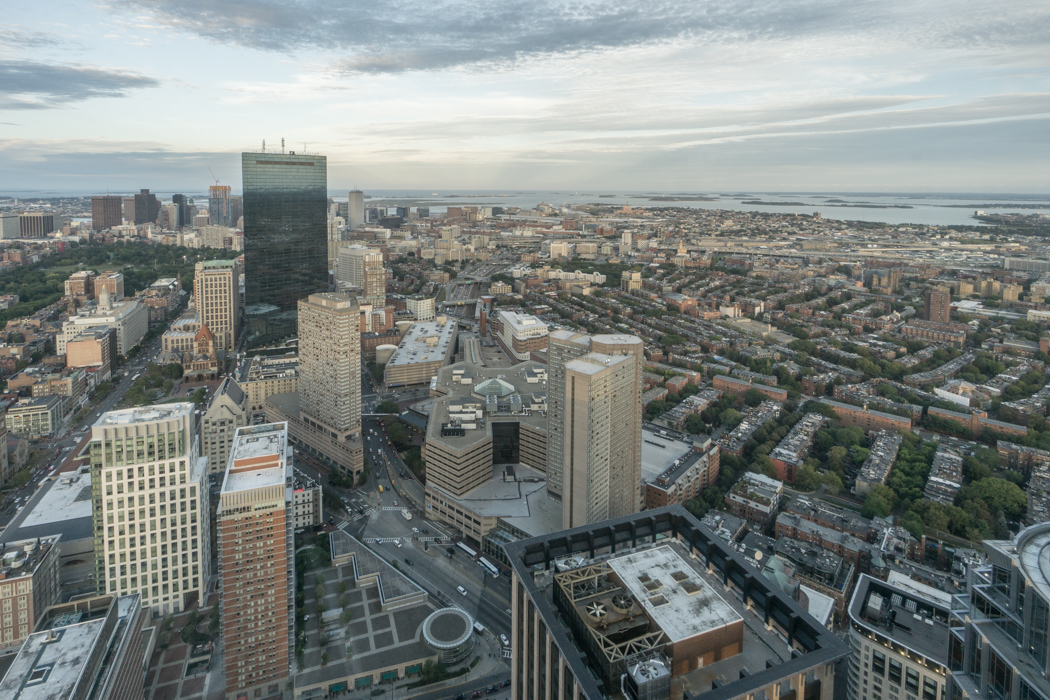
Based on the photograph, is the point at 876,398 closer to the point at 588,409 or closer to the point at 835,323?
the point at 835,323

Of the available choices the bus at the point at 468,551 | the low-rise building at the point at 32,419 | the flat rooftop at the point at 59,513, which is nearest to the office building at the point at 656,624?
the bus at the point at 468,551

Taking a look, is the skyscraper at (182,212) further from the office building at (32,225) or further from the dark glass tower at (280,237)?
the dark glass tower at (280,237)

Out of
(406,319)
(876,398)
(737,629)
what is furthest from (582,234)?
(737,629)

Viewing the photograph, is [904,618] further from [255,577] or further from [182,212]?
[182,212]

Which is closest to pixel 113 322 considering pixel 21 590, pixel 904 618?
pixel 21 590

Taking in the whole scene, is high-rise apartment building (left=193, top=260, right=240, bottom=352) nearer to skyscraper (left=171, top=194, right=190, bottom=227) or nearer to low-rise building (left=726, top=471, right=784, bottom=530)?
low-rise building (left=726, top=471, right=784, bottom=530)

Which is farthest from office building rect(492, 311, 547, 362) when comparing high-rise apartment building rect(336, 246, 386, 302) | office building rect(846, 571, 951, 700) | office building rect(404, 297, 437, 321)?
office building rect(846, 571, 951, 700)
